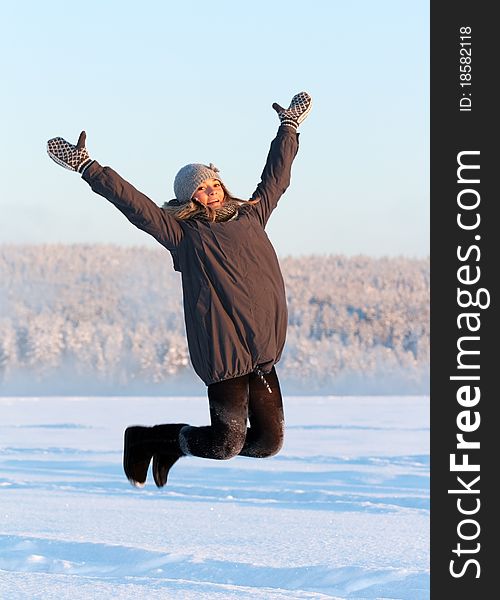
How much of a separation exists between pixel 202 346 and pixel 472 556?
2174 millimetres

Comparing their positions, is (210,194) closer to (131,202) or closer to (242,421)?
(131,202)

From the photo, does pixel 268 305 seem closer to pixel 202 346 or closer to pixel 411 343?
pixel 202 346

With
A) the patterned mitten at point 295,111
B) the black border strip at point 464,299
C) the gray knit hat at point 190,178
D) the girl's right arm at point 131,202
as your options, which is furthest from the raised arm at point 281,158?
the black border strip at point 464,299

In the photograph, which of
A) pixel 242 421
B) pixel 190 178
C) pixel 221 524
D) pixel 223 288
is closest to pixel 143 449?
pixel 242 421

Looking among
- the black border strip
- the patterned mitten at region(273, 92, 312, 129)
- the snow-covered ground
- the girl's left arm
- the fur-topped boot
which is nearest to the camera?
the girl's left arm

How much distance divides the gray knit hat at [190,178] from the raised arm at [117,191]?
13 cm

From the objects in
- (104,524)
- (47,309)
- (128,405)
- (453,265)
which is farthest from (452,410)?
(47,309)

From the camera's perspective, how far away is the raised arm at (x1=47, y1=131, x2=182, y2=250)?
4.64 metres

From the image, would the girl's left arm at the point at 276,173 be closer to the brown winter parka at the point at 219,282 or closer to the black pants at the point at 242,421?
the brown winter parka at the point at 219,282

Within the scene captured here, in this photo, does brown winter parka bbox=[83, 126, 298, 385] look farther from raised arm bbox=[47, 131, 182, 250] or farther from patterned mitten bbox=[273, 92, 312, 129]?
patterned mitten bbox=[273, 92, 312, 129]

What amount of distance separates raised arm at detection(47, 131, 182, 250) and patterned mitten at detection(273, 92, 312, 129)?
755mm

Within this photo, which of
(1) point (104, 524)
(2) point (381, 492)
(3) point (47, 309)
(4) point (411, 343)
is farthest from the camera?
(4) point (411, 343)

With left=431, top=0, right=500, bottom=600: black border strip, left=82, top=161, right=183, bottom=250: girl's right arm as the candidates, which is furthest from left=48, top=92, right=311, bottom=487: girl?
left=431, top=0, right=500, bottom=600: black border strip

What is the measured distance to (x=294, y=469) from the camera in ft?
37.2
